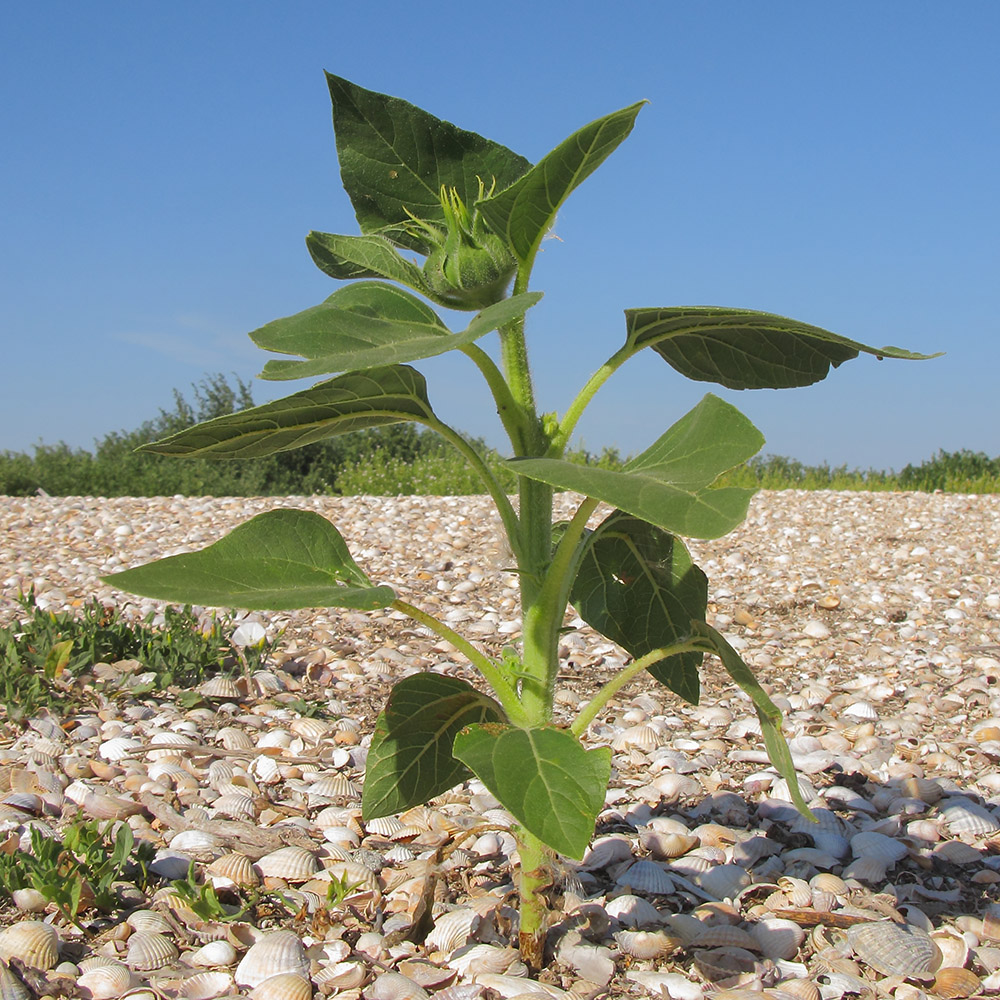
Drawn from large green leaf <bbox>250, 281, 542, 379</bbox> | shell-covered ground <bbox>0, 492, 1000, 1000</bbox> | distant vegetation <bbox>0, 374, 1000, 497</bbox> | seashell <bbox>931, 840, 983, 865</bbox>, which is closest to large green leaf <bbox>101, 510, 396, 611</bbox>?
large green leaf <bbox>250, 281, 542, 379</bbox>

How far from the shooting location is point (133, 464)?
1125cm

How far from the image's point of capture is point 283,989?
138 centimetres

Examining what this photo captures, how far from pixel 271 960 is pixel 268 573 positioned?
2.45ft

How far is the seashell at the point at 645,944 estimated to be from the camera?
150 centimetres

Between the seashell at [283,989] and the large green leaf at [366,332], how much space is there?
98cm

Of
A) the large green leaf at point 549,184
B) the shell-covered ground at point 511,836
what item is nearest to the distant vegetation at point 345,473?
the shell-covered ground at point 511,836

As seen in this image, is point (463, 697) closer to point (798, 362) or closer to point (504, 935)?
point (504, 935)

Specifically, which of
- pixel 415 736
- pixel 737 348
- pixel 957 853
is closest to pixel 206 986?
pixel 415 736

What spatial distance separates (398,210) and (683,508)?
79 centimetres

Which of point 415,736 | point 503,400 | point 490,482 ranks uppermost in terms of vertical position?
point 503,400

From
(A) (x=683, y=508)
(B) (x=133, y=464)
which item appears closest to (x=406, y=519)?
(A) (x=683, y=508)

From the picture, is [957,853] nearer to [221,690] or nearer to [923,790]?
[923,790]

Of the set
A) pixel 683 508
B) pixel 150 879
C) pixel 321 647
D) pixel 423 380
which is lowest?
pixel 150 879

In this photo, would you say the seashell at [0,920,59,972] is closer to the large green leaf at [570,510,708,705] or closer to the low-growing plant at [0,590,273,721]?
the large green leaf at [570,510,708,705]
